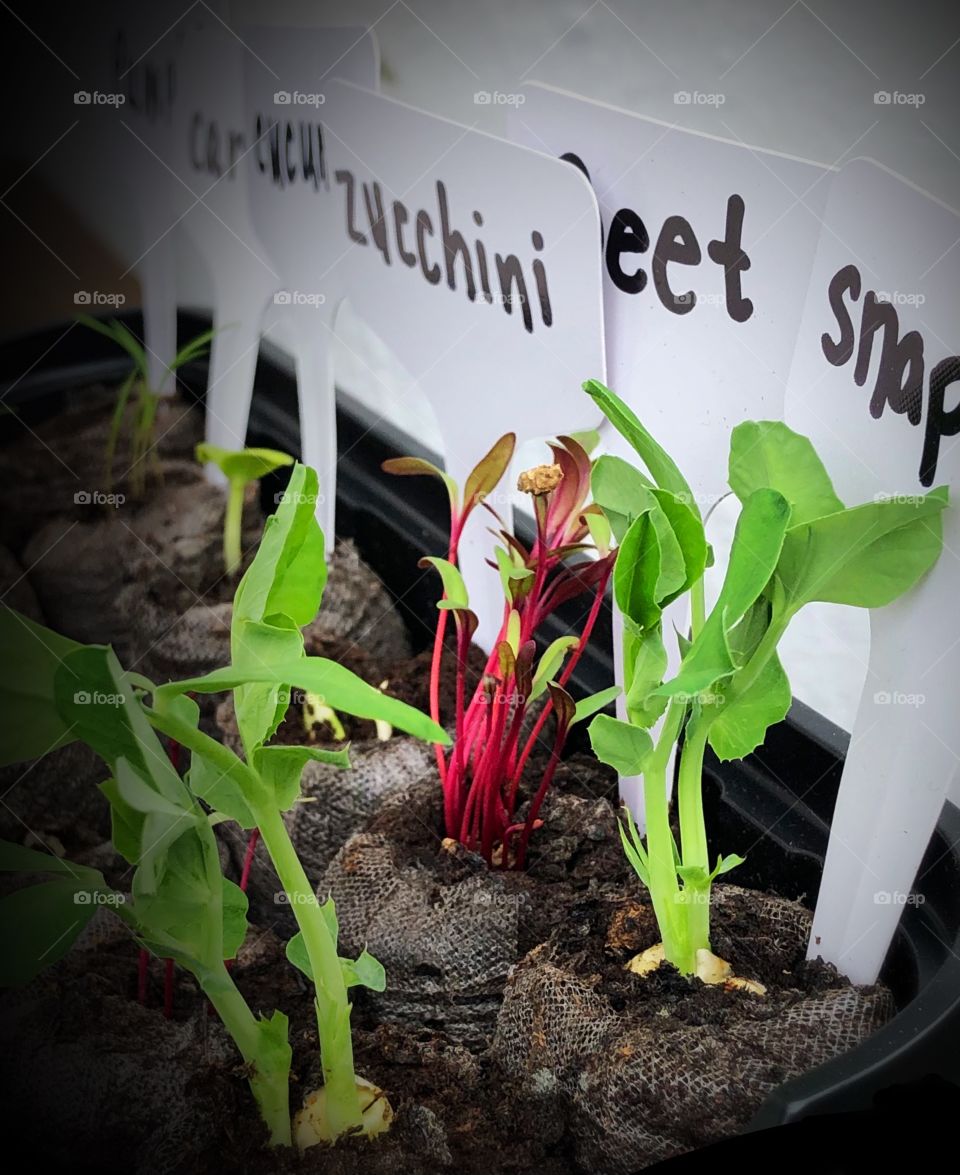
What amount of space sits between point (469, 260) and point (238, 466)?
0.19 meters

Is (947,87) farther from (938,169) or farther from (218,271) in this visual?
(218,271)

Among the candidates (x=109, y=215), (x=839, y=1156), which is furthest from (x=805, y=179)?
(x=839, y=1156)

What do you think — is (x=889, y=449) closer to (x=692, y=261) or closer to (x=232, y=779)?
(x=692, y=261)

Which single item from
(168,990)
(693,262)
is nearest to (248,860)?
(168,990)

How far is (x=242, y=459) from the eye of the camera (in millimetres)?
656

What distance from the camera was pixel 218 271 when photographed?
604mm

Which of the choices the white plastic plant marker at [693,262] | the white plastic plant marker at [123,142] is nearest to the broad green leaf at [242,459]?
the white plastic plant marker at [123,142]

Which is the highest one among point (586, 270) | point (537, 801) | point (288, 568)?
point (586, 270)

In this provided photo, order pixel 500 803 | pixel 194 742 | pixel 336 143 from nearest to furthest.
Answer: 1. pixel 194 742
2. pixel 336 143
3. pixel 500 803

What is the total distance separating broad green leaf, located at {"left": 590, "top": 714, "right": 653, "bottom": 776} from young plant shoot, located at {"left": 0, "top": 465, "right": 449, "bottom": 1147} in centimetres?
14

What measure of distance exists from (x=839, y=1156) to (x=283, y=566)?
39cm

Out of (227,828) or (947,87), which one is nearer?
(947,87)

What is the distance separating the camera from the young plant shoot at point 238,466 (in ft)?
2.15

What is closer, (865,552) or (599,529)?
(865,552)
